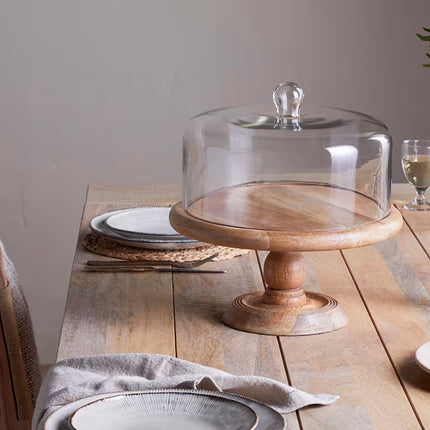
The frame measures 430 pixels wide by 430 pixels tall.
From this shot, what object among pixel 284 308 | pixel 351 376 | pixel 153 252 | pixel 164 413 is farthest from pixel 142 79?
pixel 164 413

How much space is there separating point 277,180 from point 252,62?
5.89 ft

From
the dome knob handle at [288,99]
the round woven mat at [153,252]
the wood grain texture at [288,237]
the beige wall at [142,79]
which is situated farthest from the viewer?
the beige wall at [142,79]

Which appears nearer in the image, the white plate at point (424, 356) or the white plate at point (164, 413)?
the white plate at point (164, 413)

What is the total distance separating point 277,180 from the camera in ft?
4.47

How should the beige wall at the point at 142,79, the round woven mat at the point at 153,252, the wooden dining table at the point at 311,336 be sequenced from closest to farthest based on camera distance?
the wooden dining table at the point at 311,336
the round woven mat at the point at 153,252
the beige wall at the point at 142,79

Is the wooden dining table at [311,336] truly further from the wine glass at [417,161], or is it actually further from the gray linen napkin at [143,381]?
the wine glass at [417,161]

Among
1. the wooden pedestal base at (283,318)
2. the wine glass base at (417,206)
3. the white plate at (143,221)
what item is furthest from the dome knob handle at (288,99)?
the wine glass base at (417,206)

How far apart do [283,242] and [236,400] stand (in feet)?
0.95

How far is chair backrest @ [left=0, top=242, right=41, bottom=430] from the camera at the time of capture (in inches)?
63.4

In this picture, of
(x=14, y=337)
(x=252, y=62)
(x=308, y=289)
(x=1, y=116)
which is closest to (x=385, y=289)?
(x=308, y=289)

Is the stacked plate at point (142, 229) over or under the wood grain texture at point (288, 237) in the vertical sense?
under

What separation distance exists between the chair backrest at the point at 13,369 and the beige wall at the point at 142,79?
1.51m

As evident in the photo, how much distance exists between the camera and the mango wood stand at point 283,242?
1180mm

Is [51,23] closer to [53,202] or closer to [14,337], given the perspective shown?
[53,202]
